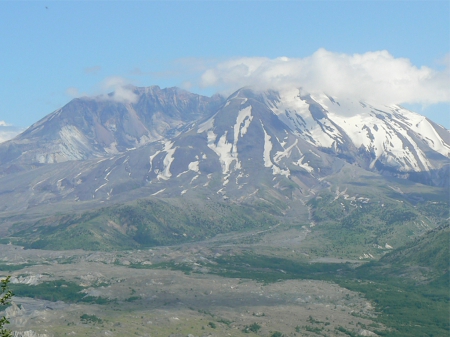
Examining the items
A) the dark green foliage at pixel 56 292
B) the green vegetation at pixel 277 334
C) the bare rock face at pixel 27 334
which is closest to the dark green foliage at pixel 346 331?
the green vegetation at pixel 277 334

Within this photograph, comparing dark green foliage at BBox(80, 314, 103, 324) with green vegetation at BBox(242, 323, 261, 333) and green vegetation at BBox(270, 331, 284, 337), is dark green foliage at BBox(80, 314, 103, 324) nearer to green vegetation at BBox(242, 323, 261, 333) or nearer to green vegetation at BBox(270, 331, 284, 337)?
green vegetation at BBox(242, 323, 261, 333)

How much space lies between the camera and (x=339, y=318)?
148 m

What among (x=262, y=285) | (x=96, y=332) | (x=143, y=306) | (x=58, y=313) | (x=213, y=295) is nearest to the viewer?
(x=96, y=332)

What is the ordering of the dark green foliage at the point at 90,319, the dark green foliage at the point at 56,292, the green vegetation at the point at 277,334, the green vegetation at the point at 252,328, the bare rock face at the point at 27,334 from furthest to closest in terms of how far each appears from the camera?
the dark green foliage at the point at 56,292 → the dark green foliage at the point at 90,319 → the green vegetation at the point at 252,328 → the green vegetation at the point at 277,334 → the bare rock face at the point at 27,334

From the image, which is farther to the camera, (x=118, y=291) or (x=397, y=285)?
(x=397, y=285)

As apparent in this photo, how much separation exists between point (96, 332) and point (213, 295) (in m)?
49.2

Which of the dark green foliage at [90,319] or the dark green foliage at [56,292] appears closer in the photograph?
the dark green foliage at [90,319]

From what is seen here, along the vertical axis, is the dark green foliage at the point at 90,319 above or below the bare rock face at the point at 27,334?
below

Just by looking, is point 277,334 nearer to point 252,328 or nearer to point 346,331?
point 252,328

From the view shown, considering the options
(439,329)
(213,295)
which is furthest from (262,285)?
(439,329)

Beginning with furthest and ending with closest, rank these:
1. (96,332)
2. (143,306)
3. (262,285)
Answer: (262,285) < (143,306) < (96,332)

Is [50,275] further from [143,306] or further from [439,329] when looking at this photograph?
[439,329]

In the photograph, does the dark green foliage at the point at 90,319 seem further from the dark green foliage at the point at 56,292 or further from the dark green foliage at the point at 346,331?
the dark green foliage at the point at 346,331

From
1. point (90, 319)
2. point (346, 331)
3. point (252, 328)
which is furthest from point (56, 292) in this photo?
point (346, 331)
